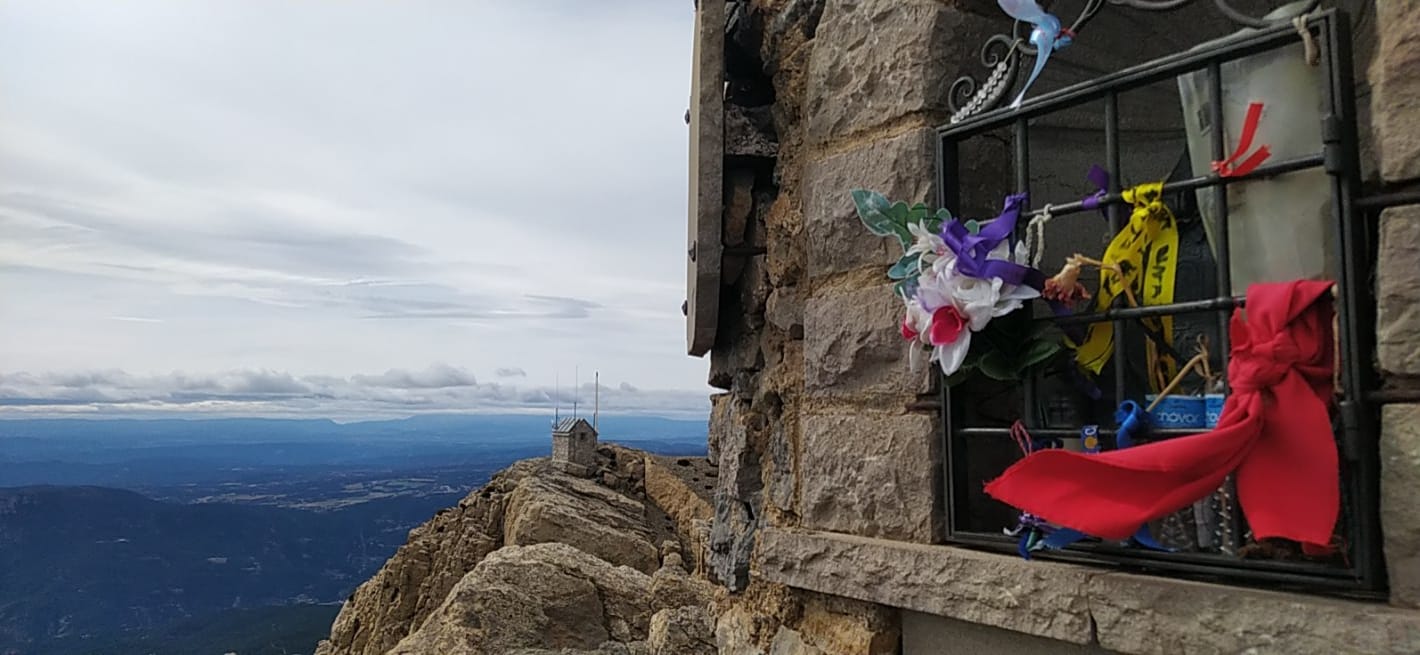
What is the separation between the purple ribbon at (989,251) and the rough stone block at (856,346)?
352mm

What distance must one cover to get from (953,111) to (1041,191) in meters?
0.66

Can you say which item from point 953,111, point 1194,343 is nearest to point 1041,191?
point 953,111

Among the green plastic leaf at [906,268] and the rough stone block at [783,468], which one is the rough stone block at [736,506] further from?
the green plastic leaf at [906,268]

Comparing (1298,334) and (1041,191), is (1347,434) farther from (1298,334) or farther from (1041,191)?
(1041,191)

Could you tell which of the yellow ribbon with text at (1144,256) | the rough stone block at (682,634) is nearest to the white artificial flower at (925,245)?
the yellow ribbon with text at (1144,256)

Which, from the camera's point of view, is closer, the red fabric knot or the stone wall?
the stone wall

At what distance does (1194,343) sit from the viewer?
241 cm

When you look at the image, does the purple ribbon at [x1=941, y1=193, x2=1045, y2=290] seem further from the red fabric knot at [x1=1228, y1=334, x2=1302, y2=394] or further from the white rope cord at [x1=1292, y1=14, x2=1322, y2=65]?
the white rope cord at [x1=1292, y1=14, x2=1322, y2=65]

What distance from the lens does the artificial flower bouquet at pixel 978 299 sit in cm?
233

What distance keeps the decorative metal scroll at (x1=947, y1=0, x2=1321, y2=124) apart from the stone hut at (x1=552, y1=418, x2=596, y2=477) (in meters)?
18.4

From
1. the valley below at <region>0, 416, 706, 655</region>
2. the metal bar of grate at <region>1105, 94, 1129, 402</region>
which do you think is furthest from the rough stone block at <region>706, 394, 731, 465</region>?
the valley below at <region>0, 416, 706, 655</region>

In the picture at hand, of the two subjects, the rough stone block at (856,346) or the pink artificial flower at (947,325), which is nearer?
the pink artificial flower at (947,325)

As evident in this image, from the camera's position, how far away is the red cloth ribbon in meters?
1.82

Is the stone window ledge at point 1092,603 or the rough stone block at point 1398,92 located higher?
the rough stone block at point 1398,92
